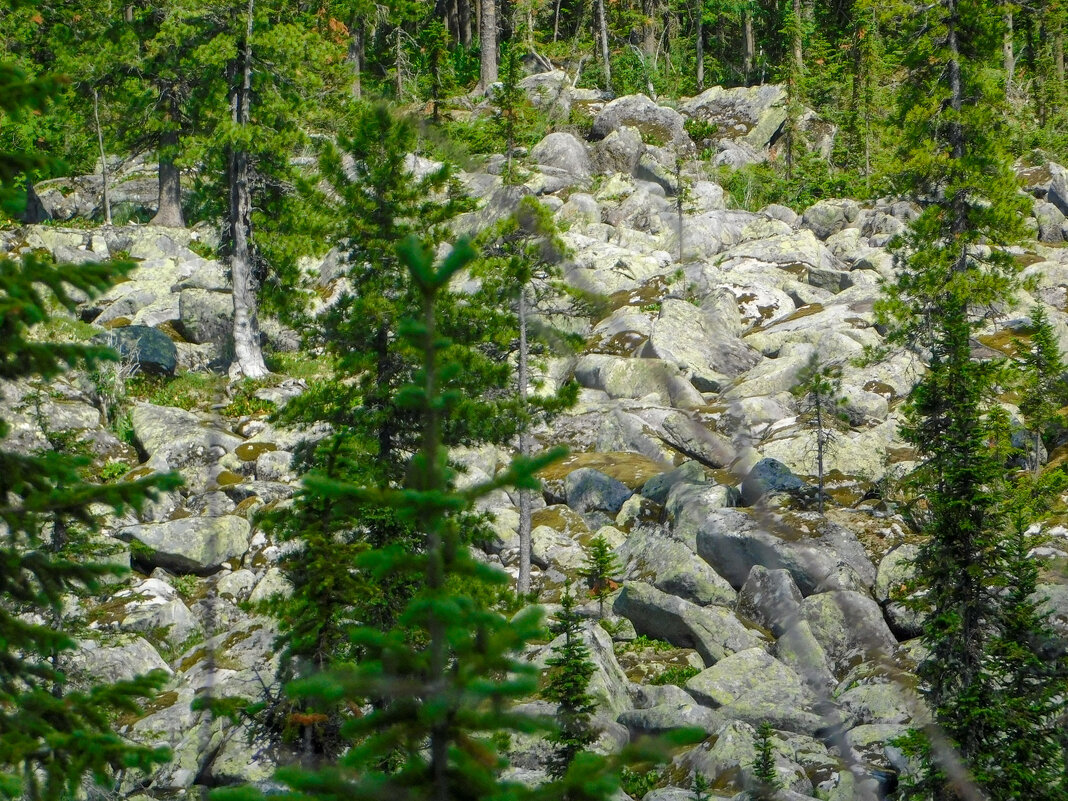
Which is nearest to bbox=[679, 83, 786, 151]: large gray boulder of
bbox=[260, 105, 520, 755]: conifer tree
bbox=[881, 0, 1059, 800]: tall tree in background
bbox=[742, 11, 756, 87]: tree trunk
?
bbox=[742, 11, 756, 87]: tree trunk

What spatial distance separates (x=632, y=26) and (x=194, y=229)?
31309 mm

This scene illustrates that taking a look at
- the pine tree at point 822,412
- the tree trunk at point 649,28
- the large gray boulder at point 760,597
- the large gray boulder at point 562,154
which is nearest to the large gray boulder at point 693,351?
the pine tree at point 822,412

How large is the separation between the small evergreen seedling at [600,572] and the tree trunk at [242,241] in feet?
47.9

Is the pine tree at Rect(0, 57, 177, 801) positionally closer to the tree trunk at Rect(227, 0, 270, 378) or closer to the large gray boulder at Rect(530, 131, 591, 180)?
the tree trunk at Rect(227, 0, 270, 378)

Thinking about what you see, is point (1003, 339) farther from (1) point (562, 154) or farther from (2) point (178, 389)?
(2) point (178, 389)

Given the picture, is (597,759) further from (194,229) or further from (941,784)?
(194,229)

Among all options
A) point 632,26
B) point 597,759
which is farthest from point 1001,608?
point 632,26

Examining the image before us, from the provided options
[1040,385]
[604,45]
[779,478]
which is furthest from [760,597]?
[604,45]

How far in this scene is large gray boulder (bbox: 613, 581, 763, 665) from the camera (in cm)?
2019

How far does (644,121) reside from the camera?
2087 inches

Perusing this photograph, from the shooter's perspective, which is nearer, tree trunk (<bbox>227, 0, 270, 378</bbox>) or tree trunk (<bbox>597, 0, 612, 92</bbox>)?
tree trunk (<bbox>227, 0, 270, 378</bbox>)

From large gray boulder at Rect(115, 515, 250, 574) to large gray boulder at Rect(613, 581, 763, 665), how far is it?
31.3 ft

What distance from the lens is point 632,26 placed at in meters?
59.8

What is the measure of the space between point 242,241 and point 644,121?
28.2 metres
